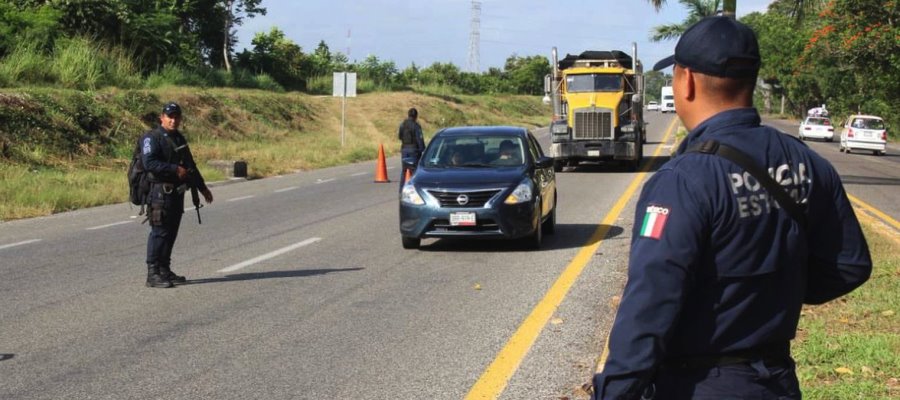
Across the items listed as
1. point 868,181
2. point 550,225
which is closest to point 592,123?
point 868,181

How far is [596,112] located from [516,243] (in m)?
14.8

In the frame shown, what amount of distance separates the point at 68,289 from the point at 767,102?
117036mm

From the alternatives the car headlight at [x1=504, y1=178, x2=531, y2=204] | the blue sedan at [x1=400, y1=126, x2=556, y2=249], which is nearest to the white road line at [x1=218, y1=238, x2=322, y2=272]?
the blue sedan at [x1=400, y1=126, x2=556, y2=249]

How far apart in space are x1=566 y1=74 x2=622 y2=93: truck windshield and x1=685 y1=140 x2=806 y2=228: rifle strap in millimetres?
25393

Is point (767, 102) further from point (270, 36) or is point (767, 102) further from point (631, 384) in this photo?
point (631, 384)

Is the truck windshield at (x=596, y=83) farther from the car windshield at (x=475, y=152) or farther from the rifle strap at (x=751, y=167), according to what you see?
the rifle strap at (x=751, y=167)

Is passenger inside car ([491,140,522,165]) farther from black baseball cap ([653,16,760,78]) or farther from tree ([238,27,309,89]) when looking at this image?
tree ([238,27,309,89])

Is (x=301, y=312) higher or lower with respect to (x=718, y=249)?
lower

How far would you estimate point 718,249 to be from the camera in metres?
2.42

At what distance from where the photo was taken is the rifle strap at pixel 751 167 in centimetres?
246

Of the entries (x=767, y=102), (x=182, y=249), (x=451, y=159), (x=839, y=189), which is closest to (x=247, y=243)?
(x=182, y=249)

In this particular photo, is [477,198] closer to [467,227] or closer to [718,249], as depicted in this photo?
[467,227]

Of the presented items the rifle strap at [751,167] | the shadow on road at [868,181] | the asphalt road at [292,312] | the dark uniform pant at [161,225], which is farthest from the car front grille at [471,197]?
the shadow on road at [868,181]

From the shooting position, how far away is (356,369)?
21.4ft
